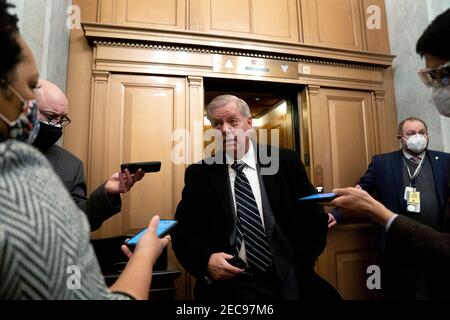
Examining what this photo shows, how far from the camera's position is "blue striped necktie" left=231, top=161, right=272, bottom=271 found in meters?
1.23

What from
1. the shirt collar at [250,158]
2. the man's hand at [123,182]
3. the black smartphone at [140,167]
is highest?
the shirt collar at [250,158]

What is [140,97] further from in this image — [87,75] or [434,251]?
[434,251]

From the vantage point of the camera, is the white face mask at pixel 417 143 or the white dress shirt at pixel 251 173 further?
the white face mask at pixel 417 143

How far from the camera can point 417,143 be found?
1.89 metres

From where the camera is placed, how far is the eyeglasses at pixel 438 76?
34.3 inches

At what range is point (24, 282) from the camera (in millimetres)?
364

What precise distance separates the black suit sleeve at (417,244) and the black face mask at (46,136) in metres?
1.49

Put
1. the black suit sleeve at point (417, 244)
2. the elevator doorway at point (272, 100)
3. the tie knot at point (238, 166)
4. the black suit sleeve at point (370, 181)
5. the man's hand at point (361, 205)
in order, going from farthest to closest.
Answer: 1. the elevator doorway at point (272, 100)
2. the black suit sleeve at point (370, 181)
3. the tie knot at point (238, 166)
4. the man's hand at point (361, 205)
5. the black suit sleeve at point (417, 244)

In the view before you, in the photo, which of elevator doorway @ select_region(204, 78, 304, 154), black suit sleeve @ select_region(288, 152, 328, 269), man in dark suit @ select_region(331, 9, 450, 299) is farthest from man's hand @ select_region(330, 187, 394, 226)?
elevator doorway @ select_region(204, 78, 304, 154)

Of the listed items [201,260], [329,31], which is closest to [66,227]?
[201,260]

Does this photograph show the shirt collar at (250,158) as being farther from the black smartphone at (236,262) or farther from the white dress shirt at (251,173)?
the black smartphone at (236,262)

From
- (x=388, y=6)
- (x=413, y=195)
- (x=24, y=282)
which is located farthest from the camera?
(x=388, y=6)

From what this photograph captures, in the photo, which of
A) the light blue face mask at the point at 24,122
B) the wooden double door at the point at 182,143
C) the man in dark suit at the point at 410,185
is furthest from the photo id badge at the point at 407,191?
the light blue face mask at the point at 24,122

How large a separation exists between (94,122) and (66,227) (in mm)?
1714
